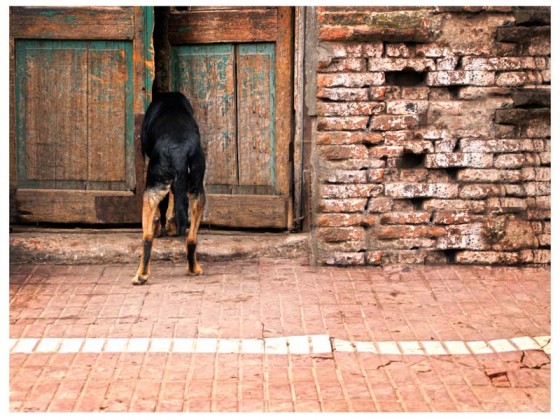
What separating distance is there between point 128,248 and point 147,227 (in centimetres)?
79

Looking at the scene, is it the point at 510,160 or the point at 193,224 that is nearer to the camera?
the point at 193,224

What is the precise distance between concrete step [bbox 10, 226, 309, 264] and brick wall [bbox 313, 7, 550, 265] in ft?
1.30

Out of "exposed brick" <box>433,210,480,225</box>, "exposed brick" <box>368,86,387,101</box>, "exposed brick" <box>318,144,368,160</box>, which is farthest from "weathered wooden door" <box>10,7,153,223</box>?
"exposed brick" <box>433,210,480,225</box>

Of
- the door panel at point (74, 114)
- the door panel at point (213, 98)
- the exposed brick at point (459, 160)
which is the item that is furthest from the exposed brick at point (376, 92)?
the door panel at point (74, 114)

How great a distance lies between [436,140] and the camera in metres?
8.20

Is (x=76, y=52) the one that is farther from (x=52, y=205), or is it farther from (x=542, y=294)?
(x=542, y=294)

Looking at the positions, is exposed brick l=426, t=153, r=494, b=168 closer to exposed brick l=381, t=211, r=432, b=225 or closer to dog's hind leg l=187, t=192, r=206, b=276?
exposed brick l=381, t=211, r=432, b=225

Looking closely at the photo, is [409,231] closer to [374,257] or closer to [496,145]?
[374,257]

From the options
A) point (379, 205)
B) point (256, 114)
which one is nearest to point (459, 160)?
point (379, 205)

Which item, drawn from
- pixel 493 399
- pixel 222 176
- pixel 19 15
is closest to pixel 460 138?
pixel 222 176

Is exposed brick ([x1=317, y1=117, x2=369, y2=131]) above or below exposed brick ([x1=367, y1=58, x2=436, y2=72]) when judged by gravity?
below

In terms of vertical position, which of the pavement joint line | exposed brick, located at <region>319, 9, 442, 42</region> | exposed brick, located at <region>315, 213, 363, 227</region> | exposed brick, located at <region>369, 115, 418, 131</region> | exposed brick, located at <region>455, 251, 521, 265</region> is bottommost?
the pavement joint line

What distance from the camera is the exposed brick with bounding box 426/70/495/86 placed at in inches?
321

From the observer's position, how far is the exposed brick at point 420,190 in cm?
820
